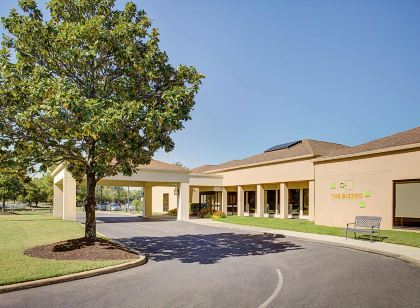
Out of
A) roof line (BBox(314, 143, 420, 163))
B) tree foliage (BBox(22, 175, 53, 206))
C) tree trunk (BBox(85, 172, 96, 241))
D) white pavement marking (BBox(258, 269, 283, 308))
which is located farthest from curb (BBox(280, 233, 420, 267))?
tree foliage (BBox(22, 175, 53, 206))

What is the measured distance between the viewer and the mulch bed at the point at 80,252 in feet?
36.3

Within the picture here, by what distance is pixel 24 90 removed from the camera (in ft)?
35.7

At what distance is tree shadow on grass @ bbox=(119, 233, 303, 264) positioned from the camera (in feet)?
40.9

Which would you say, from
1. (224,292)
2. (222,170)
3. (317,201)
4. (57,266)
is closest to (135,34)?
(57,266)

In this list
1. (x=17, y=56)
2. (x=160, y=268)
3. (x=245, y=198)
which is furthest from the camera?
(x=245, y=198)

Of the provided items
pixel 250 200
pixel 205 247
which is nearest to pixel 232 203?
pixel 250 200

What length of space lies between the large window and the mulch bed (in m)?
15.1

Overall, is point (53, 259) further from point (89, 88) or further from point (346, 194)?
point (346, 194)

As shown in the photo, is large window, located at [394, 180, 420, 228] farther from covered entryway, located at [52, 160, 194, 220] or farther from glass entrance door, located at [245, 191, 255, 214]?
glass entrance door, located at [245, 191, 255, 214]

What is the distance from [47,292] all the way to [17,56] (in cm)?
848

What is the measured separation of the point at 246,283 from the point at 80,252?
607 centimetres

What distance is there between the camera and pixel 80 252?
11531 millimetres

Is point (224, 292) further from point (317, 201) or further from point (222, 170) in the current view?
point (222, 170)

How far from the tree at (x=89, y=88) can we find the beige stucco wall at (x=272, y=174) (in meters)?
18.3
